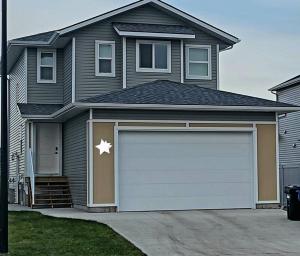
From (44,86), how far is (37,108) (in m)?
1.45

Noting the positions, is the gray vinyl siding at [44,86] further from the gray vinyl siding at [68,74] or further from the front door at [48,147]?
the front door at [48,147]

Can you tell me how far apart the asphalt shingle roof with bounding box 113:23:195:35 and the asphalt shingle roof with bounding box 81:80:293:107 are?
10.1ft

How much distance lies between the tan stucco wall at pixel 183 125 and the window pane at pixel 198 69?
19.1 feet

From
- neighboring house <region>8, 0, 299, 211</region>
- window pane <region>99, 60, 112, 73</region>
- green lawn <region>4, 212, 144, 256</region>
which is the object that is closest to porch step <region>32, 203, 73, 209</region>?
neighboring house <region>8, 0, 299, 211</region>

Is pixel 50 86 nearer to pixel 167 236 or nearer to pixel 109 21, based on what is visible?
pixel 109 21

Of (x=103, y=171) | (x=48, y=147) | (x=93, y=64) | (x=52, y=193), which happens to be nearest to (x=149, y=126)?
(x=103, y=171)

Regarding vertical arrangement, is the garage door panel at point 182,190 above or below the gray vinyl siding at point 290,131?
below

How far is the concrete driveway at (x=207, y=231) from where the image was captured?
529 inches

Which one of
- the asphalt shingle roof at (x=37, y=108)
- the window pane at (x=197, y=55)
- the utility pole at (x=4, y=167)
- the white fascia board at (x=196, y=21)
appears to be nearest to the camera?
the utility pole at (x=4, y=167)

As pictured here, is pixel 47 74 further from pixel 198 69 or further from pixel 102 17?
pixel 198 69

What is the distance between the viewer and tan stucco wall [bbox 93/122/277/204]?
66.3 ft

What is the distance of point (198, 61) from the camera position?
27094mm

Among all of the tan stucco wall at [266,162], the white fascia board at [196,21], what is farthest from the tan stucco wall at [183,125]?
the white fascia board at [196,21]

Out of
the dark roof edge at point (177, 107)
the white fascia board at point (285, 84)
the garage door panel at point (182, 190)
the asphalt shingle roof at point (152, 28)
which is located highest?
the asphalt shingle roof at point (152, 28)
